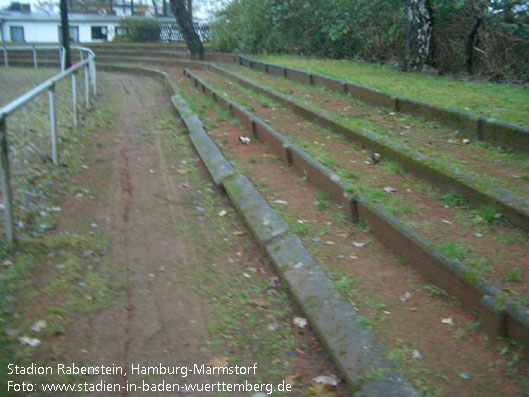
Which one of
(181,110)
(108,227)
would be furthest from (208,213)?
(181,110)

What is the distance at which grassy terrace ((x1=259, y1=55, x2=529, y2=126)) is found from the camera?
7.81 metres

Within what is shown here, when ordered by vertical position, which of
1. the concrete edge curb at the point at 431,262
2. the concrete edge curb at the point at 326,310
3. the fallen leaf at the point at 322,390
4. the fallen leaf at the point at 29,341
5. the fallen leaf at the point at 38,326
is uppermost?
the concrete edge curb at the point at 431,262

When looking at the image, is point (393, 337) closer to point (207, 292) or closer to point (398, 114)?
point (207, 292)

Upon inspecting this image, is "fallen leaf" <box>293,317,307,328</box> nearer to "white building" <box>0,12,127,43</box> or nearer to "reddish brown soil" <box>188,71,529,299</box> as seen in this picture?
"reddish brown soil" <box>188,71,529,299</box>

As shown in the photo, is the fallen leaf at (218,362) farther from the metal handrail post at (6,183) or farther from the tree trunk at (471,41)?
the tree trunk at (471,41)

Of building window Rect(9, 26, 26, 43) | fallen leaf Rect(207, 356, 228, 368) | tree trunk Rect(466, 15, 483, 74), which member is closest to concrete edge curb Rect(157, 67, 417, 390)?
fallen leaf Rect(207, 356, 228, 368)

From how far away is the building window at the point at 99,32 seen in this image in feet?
154

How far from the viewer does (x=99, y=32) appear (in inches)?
1860

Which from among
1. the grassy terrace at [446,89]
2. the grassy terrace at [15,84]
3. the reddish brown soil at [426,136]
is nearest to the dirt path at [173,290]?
the reddish brown soil at [426,136]

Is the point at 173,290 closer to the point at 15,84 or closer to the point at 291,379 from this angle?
the point at 291,379

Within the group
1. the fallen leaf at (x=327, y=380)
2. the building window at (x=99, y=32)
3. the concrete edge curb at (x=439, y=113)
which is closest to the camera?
the fallen leaf at (x=327, y=380)

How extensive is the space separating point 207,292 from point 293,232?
3.67 feet

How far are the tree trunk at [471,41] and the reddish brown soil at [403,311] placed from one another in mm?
8484

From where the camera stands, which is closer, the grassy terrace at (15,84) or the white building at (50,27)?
the grassy terrace at (15,84)
